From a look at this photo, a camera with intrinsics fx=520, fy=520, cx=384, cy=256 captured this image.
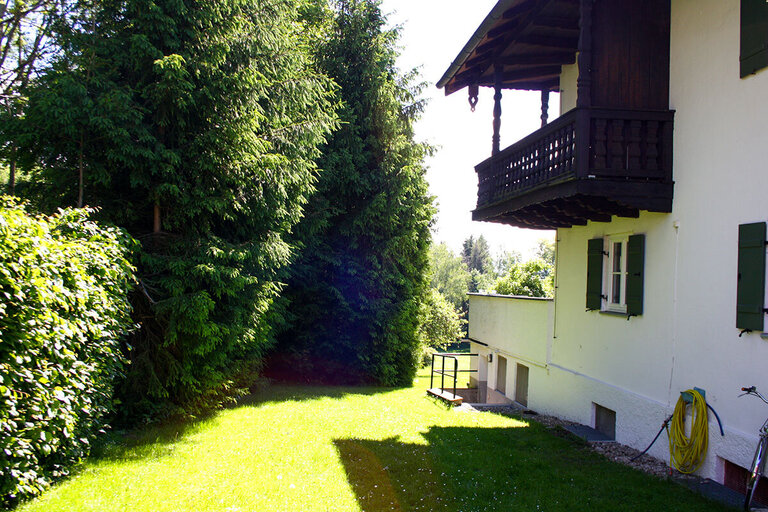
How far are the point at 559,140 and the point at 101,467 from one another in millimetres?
7719

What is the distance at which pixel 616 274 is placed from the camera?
9102mm

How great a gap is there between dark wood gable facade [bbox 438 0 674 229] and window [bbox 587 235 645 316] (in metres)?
0.52

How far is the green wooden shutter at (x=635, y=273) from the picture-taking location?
26.5 ft

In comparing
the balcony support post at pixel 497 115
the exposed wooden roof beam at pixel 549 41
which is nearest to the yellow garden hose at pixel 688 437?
the balcony support post at pixel 497 115

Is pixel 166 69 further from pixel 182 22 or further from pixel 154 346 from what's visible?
pixel 154 346

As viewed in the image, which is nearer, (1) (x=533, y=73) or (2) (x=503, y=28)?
(2) (x=503, y=28)

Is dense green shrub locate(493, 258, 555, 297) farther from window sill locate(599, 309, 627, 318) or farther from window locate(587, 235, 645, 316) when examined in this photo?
window sill locate(599, 309, 627, 318)

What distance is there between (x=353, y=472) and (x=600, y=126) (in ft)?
19.2

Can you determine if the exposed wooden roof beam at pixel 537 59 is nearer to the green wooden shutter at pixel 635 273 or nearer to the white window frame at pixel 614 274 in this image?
the white window frame at pixel 614 274

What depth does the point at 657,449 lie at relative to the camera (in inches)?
294

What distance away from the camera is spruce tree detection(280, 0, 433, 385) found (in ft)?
51.0

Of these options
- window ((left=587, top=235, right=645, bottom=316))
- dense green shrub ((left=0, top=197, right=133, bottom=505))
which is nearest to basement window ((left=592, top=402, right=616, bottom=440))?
window ((left=587, top=235, right=645, bottom=316))

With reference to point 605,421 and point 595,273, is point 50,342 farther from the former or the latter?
point 605,421

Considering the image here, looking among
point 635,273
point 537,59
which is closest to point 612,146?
point 635,273
